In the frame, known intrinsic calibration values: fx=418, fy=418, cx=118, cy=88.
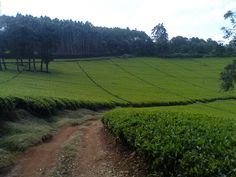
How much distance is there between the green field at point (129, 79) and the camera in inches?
2591

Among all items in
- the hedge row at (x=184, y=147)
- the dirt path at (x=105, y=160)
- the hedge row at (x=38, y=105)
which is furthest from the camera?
the hedge row at (x=38, y=105)

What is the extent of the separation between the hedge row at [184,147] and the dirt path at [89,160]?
0.90 metres

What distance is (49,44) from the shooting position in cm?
11044

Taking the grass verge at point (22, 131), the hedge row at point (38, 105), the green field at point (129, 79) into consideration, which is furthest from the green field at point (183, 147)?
the green field at point (129, 79)

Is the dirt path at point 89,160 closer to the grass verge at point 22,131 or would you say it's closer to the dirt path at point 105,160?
the dirt path at point 105,160

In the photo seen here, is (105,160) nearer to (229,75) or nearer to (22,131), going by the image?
(22,131)

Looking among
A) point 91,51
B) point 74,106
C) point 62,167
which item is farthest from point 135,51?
point 62,167

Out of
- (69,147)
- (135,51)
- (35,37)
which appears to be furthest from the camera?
(135,51)

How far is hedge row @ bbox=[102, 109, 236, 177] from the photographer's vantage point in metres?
11.3

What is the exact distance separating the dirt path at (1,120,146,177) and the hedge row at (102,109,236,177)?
902 mm

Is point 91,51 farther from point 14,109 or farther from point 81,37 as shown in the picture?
point 14,109

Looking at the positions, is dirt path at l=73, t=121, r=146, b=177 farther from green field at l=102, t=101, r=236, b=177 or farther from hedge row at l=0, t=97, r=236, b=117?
hedge row at l=0, t=97, r=236, b=117

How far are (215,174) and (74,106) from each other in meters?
35.0

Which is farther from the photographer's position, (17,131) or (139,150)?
(17,131)
